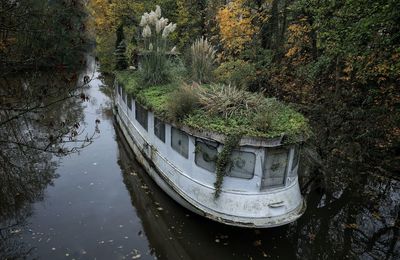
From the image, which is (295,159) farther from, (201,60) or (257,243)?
(201,60)

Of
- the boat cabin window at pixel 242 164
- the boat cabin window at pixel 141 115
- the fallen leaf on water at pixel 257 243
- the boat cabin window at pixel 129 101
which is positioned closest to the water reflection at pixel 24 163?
the boat cabin window at pixel 141 115

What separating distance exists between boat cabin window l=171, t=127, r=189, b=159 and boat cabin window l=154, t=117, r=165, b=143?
0.57 metres

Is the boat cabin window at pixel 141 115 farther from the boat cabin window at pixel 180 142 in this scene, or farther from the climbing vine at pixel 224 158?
the climbing vine at pixel 224 158

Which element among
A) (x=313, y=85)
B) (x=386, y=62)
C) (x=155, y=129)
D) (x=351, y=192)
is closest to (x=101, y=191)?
(x=155, y=129)

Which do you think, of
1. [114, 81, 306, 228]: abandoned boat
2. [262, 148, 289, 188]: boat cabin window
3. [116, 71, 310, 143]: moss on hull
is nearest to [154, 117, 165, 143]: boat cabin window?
[116, 71, 310, 143]: moss on hull

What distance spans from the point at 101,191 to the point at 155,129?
2.49m

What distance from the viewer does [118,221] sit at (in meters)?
8.52

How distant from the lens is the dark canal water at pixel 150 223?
24.6 ft

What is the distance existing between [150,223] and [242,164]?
3164mm

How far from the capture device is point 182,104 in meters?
7.92

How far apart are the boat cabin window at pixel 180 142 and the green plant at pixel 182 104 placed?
18.8 inches

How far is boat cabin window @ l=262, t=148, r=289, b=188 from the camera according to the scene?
708cm

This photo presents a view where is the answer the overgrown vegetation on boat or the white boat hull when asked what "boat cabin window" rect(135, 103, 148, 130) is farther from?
the white boat hull

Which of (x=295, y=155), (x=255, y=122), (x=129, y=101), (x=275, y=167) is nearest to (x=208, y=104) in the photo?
(x=255, y=122)
